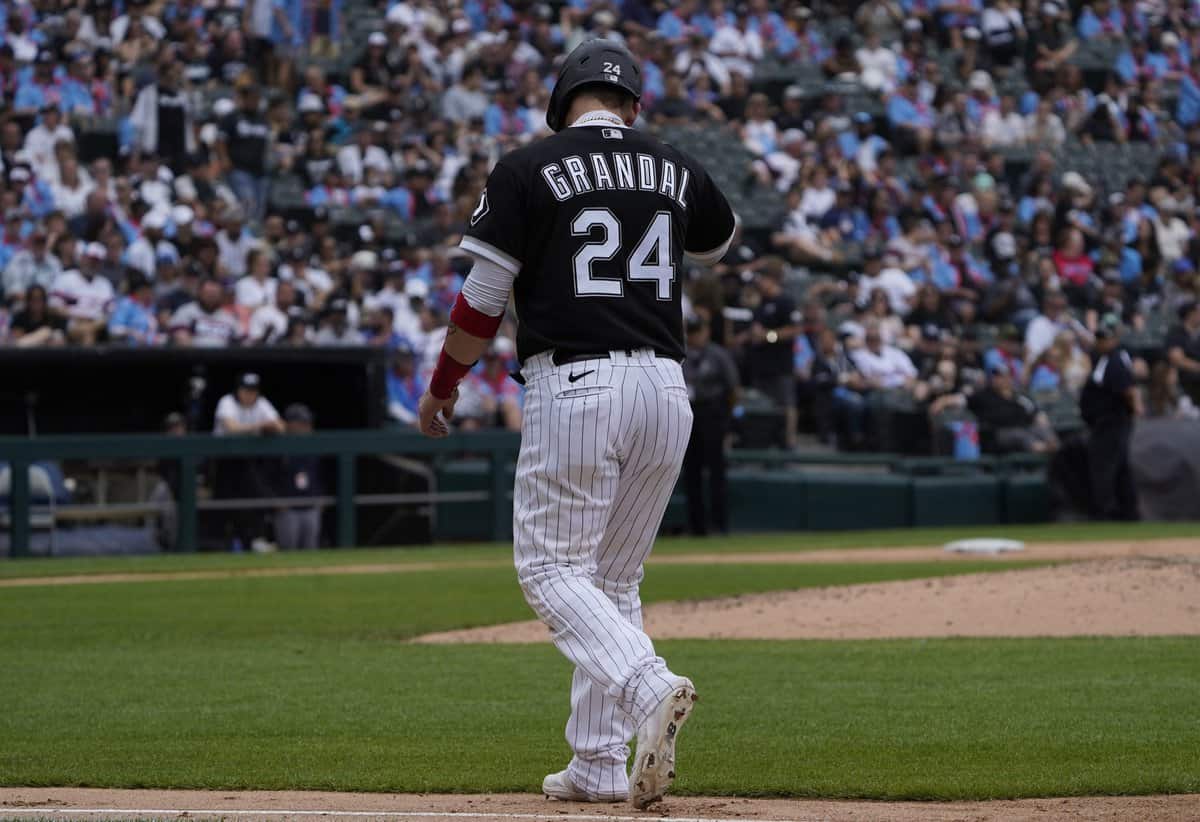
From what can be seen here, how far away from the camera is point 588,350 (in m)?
5.05

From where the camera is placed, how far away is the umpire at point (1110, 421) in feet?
58.1

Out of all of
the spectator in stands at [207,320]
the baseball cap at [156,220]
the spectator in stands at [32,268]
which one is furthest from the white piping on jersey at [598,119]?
the baseball cap at [156,220]

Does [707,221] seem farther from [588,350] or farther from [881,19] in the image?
[881,19]

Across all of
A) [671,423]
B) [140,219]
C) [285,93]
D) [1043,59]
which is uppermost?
[1043,59]

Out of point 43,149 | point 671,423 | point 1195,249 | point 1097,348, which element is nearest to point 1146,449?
point 1097,348

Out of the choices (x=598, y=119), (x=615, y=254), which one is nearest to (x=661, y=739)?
(x=615, y=254)

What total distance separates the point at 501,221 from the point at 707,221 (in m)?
0.71

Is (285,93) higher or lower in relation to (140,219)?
higher

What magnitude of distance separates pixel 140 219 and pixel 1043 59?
574 inches

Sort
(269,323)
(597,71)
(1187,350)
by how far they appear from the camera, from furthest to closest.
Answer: (1187,350)
(269,323)
(597,71)

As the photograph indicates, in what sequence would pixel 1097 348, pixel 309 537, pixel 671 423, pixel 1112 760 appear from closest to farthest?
pixel 671 423 → pixel 1112 760 → pixel 309 537 → pixel 1097 348

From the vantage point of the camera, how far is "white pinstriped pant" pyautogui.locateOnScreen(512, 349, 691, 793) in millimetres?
4926

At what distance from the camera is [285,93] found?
21.6 m

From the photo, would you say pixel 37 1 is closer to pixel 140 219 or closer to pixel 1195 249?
pixel 140 219
